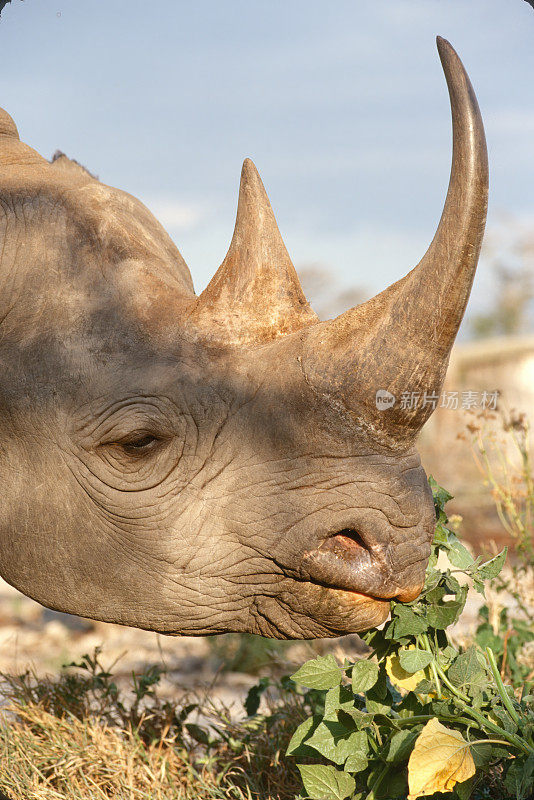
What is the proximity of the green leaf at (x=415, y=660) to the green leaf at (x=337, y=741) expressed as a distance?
27 cm

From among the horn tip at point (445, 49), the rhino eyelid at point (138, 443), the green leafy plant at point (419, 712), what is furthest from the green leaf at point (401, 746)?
the horn tip at point (445, 49)

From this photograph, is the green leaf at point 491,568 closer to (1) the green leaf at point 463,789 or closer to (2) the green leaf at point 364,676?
(2) the green leaf at point 364,676

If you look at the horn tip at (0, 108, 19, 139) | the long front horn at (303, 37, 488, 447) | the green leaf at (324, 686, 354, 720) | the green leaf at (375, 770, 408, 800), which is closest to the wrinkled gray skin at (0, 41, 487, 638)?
the long front horn at (303, 37, 488, 447)

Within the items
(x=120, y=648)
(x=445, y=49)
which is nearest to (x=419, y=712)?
(x=445, y=49)

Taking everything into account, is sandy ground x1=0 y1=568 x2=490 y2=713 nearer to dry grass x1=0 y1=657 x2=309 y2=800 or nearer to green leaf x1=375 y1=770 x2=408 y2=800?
dry grass x1=0 y1=657 x2=309 y2=800

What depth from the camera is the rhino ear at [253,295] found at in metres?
2.74

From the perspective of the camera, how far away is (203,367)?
2.72 meters

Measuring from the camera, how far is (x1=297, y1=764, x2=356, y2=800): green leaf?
2814 mm

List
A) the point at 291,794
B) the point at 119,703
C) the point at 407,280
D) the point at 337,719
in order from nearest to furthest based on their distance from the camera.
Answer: the point at 407,280
the point at 337,719
the point at 291,794
the point at 119,703

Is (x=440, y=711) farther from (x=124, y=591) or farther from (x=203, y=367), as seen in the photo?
(x=203, y=367)

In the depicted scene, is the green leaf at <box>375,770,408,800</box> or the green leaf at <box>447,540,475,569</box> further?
the green leaf at <box>447,540,475,569</box>

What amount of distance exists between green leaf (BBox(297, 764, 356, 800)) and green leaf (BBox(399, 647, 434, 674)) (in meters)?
0.39

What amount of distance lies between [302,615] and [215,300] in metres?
0.97

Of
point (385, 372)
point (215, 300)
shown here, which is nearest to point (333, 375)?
point (385, 372)
